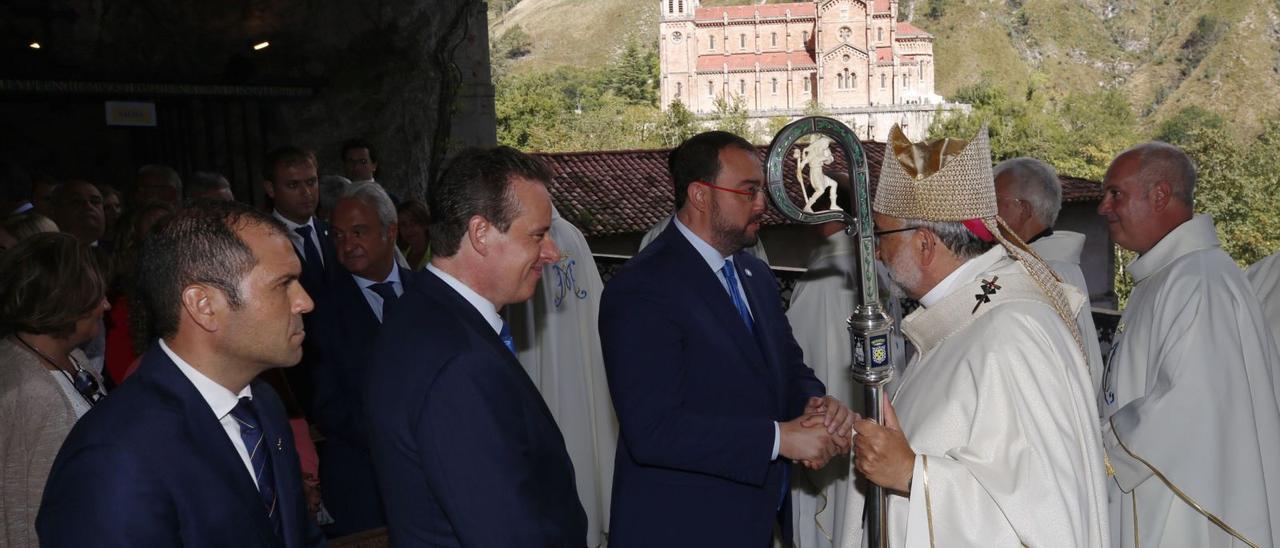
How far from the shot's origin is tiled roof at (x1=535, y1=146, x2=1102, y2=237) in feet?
76.7

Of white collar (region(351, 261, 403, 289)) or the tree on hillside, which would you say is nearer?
white collar (region(351, 261, 403, 289))

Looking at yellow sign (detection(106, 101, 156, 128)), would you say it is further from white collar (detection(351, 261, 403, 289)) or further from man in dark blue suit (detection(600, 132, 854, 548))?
man in dark blue suit (detection(600, 132, 854, 548))


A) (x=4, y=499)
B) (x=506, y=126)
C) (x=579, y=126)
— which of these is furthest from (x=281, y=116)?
(x=579, y=126)

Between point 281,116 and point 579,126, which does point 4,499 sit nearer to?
point 281,116

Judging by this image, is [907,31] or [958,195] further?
[907,31]

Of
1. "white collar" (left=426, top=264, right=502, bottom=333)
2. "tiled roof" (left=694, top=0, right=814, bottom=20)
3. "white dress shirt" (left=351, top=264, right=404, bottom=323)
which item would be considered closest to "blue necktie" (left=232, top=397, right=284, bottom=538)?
"white collar" (left=426, top=264, right=502, bottom=333)

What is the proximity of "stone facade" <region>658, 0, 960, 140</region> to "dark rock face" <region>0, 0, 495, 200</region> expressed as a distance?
80556 millimetres

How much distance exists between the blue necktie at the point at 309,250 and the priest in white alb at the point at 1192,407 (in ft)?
10.6

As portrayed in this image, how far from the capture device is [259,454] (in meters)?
2.04

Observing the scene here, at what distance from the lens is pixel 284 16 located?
9.10 metres

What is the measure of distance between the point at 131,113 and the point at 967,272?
7.35 m

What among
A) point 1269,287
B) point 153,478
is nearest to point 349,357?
point 153,478

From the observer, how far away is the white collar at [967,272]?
256cm

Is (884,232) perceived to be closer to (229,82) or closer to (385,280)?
(385,280)
